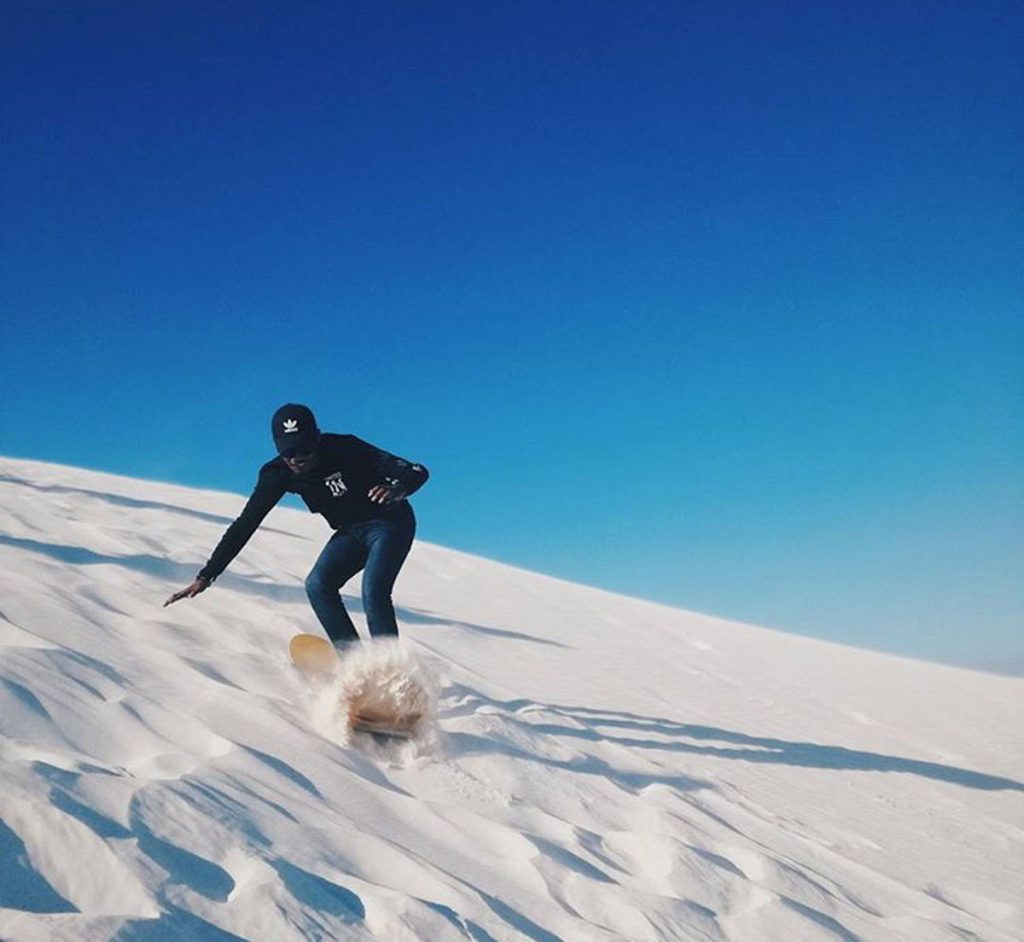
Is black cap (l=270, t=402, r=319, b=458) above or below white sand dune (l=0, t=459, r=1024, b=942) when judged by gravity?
above

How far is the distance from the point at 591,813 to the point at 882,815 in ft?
7.26

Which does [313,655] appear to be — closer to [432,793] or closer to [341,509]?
[341,509]

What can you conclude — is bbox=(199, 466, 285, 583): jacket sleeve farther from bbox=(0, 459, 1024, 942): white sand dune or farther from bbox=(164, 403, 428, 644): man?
bbox=(0, 459, 1024, 942): white sand dune

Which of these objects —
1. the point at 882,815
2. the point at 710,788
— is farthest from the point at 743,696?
the point at 710,788

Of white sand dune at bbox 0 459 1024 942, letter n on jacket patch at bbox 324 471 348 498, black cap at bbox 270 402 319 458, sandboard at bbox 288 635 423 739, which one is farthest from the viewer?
letter n on jacket patch at bbox 324 471 348 498

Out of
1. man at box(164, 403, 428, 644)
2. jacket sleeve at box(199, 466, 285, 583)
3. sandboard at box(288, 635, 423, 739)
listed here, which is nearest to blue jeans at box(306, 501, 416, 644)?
man at box(164, 403, 428, 644)

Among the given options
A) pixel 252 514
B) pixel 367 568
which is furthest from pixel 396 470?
pixel 252 514

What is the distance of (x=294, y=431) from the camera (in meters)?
3.75

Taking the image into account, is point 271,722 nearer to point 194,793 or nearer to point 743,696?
point 194,793

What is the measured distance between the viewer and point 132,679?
3.23 meters

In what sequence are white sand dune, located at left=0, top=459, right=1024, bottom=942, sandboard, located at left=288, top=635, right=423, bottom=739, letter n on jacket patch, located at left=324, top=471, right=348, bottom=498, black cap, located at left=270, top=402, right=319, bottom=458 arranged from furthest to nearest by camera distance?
letter n on jacket patch, located at left=324, top=471, right=348, bottom=498 → black cap, located at left=270, top=402, right=319, bottom=458 → sandboard, located at left=288, top=635, right=423, bottom=739 → white sand dune, located at left=0, top=459, right=1024, bottom=942

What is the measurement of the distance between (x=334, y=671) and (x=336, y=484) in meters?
0.91

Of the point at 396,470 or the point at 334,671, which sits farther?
the point at 396,470

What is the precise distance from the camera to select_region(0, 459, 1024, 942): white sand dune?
6.57ft
